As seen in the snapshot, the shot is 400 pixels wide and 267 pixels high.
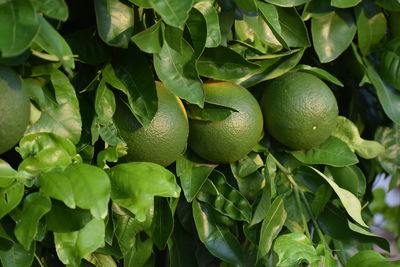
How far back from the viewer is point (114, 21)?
2.92 feet

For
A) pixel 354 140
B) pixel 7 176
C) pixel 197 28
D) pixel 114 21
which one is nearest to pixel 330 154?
pixel 354 140

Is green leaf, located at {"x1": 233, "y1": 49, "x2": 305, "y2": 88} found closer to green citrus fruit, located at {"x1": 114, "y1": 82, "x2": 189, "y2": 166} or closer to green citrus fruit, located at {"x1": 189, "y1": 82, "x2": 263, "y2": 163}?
green citrus fruit, located at {"x1": 189, "y1": 82, "x2": 263, "y2": 163}

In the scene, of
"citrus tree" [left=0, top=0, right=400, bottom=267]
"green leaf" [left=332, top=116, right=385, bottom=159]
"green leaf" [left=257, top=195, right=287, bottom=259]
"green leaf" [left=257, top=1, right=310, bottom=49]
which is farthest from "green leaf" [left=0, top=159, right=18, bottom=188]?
"green leaf" [left=332, top=116, right=385, bottom=159]

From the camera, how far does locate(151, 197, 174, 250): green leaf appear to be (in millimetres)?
1029

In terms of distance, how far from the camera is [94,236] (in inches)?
33.8

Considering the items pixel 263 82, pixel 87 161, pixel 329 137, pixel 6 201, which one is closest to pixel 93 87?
pixel 87 161

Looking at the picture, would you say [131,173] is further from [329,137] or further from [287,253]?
[329,137]

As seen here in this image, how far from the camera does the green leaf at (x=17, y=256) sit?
888 millimetres

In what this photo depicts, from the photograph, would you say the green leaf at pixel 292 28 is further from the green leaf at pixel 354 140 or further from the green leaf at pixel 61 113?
the green leaf at pixel 61 113

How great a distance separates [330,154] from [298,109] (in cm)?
13

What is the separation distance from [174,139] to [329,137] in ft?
1.22

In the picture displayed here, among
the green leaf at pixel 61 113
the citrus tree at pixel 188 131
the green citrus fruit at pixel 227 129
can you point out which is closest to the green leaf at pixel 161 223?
the citrus tree at pixel 188 131

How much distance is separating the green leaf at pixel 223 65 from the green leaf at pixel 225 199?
6.9 inches

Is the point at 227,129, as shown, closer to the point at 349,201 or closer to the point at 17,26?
the point at 349,201
